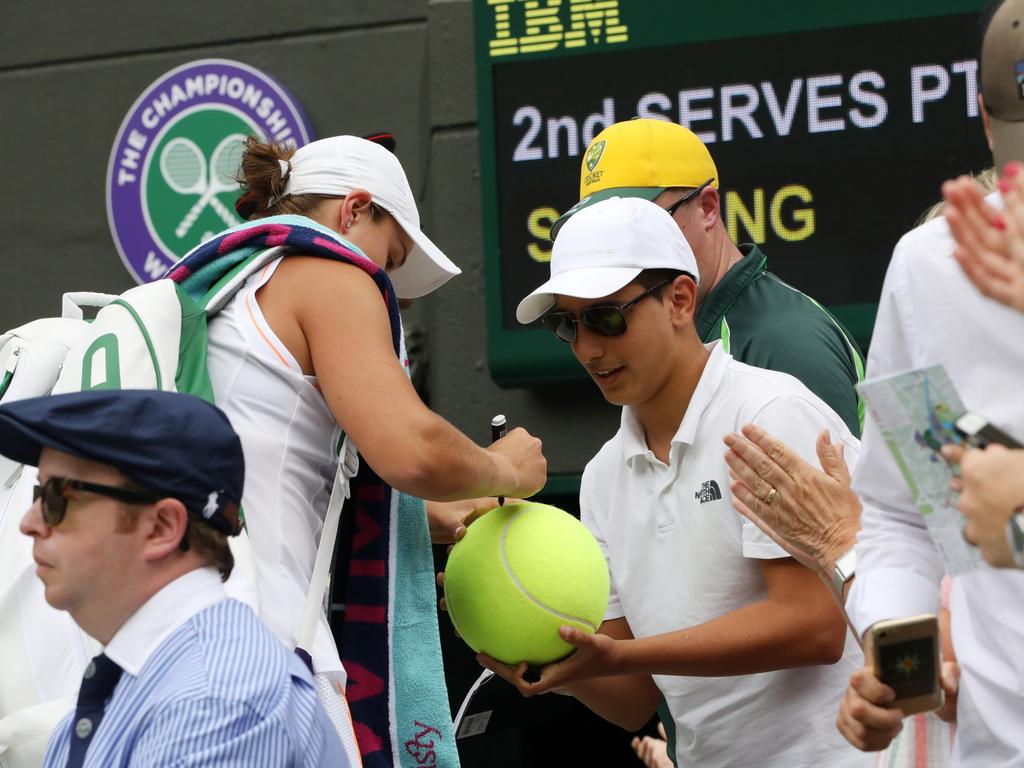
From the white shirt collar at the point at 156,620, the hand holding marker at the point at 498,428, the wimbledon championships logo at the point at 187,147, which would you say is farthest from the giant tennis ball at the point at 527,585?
the wimbledon championships logo at the point at 187,147

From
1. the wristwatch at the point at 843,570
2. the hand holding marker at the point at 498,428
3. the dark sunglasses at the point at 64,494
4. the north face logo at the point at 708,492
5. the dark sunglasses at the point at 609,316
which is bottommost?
the wristwatch at the point at 843,570

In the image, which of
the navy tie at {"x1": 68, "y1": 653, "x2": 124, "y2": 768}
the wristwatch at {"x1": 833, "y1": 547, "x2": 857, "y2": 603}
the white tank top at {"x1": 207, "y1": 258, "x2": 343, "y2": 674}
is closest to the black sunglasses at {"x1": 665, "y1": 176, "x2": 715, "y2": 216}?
the white tank top at {"x1": 207, "y1": 258, "x2": 343, "y2": 674}

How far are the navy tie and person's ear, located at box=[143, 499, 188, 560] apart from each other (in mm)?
163

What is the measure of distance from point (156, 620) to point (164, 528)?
0.13 meters

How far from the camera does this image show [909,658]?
2.10 metres

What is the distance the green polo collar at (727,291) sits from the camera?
3.92 metres

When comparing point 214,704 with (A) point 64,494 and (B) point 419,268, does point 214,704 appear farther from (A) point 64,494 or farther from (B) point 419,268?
(B) point 419,268

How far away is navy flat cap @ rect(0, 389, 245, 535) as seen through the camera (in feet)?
7.03

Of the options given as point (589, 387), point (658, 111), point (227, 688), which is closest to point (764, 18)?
point (658, 111)

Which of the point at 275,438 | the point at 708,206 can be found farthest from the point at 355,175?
the point at 708,206

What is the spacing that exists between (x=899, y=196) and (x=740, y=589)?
2675mm

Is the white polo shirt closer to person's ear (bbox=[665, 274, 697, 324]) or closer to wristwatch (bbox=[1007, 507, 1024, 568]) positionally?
person's ear (bbox=[665, 274, 697, 324])

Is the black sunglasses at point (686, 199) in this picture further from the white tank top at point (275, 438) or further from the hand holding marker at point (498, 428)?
the white tank top at point (275, 438)

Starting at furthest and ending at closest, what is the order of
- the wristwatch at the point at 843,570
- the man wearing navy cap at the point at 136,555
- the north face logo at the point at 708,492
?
the north face logo at the point at 708,492, the wristwatch at the point at 843,570, the man wearing navy cap at the point at 136,555
